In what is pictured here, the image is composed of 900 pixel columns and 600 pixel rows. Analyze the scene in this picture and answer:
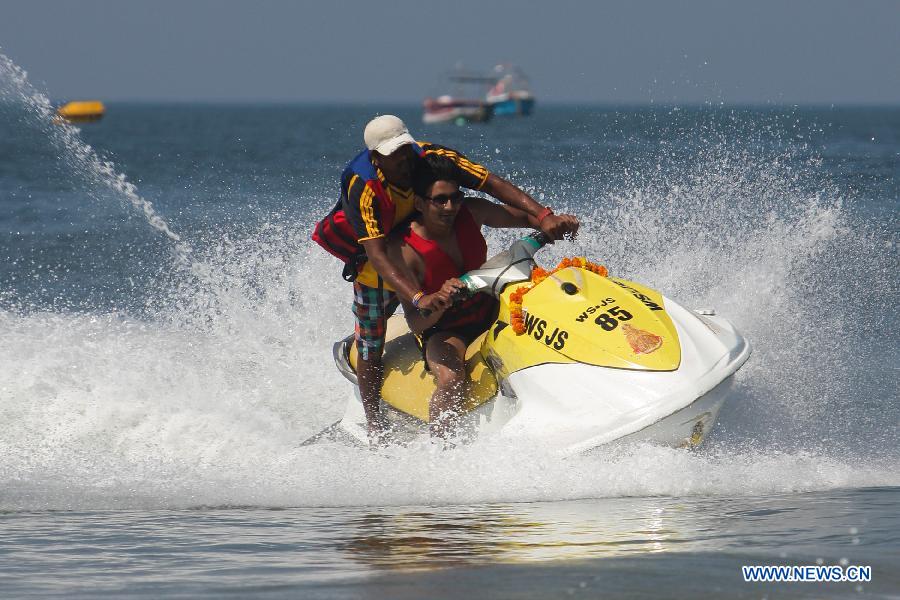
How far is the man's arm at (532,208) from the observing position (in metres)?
5.47

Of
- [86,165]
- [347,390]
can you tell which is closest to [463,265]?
[347,390]

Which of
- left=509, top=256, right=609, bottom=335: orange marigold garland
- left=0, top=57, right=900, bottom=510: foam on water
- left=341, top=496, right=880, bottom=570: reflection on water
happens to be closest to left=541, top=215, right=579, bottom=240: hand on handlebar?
left=509, top=256, right=609, bottom=335: orange marigold garland

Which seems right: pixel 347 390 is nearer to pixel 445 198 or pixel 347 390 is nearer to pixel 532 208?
pixel 532 208

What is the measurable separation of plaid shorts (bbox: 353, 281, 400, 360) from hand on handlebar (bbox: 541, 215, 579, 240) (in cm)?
80

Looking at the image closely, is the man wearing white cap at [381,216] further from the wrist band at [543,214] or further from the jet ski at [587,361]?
the jet ski at [587,361]

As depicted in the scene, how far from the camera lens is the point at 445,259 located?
5.46 m

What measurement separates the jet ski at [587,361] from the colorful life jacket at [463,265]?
104 mm

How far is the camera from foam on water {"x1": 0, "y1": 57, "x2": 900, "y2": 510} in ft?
17.2

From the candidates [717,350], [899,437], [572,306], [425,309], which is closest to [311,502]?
[425,309]

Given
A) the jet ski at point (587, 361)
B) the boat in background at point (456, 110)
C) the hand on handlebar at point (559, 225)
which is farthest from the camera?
the boat in background at point (456, 110)

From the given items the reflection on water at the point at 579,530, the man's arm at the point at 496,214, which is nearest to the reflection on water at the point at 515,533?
the reflection on water at the point at 579,530

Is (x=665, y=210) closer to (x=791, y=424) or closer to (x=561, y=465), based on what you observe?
(x=791, y=424)

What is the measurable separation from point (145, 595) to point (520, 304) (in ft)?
7.04

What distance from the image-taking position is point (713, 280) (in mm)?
7496
